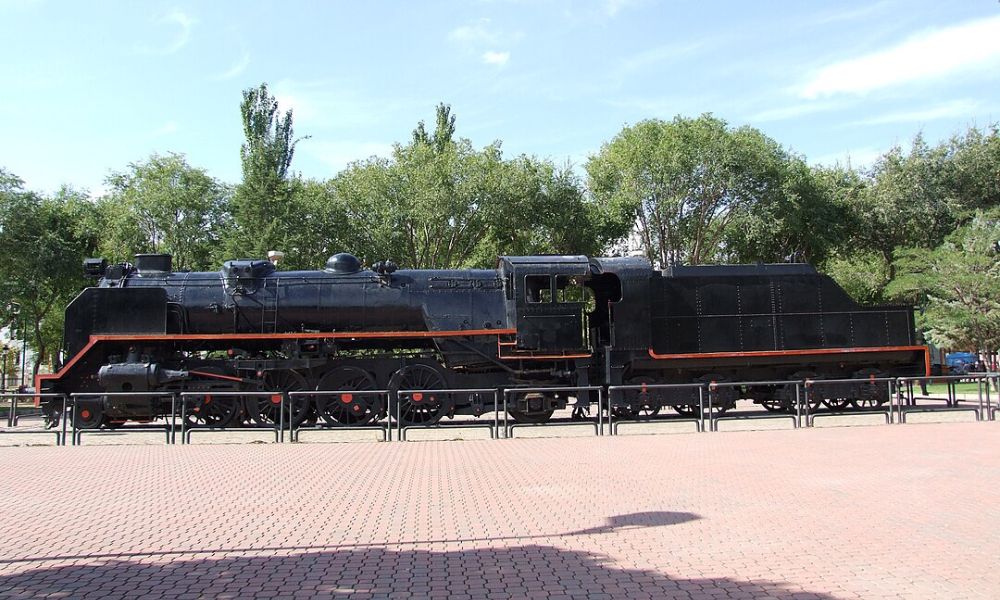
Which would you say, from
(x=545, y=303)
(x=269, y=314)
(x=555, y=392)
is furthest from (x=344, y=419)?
(x=545, y=303)

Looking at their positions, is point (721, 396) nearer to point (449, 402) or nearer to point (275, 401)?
point (449, 402)

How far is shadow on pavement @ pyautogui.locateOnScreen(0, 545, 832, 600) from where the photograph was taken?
4824 mm

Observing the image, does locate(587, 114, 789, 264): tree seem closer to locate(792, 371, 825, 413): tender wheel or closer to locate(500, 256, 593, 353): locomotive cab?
locate(792, 371, 825, 413): tender wheel

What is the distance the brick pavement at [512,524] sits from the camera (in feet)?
16.5

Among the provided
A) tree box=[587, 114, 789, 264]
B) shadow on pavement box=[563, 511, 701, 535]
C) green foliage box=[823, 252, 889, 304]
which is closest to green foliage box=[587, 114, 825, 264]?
tree box=[587, 114, 789, 264]

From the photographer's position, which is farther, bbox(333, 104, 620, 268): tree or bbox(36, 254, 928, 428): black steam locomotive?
bbox(333, 104, 620, 268): tree

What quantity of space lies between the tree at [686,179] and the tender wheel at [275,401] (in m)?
21.9

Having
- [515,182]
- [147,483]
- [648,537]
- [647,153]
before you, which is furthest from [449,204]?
[648,537]

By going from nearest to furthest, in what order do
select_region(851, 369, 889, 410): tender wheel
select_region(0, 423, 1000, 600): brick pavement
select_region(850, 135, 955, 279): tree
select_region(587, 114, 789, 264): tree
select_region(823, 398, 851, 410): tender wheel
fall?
select_region(0, 423, 1000, 600): brick pavement, select_region(851, 369, 889, 410): tender wheel, select_region(823, 398, 851, 410): tender wheel, select_region(587, 114, 789, 264): tree, select_region(850, 135, 955, 279): tree

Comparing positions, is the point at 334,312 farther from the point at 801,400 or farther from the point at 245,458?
the point at 801,400

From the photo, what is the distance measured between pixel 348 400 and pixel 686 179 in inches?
903

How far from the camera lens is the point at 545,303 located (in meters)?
15.1

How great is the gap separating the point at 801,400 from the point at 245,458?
40.1 feet

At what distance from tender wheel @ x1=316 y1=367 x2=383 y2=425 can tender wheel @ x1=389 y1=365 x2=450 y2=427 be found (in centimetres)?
50
